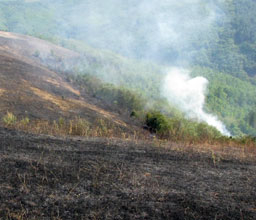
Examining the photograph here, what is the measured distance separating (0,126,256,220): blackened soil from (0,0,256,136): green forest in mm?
62408

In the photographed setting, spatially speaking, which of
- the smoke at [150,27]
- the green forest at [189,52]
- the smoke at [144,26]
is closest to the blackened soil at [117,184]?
the green forest at [189,52]

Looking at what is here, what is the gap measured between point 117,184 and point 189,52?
136m

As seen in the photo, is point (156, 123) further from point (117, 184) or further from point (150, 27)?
point (150, 27)

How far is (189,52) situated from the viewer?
447ft

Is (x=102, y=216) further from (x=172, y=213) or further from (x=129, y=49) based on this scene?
(x=129, y=49)

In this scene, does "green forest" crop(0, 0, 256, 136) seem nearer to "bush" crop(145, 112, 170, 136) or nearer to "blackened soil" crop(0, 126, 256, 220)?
"bush" crop(145, 112, 170, 136)

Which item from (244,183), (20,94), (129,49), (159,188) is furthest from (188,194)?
(129,49)

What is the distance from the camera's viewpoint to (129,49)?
432 ft

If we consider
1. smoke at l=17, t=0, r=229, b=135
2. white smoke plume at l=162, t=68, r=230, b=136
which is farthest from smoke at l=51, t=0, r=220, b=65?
white smoke plume at l=162, t=68, r=230, b=136

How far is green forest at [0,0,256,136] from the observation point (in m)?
85.2

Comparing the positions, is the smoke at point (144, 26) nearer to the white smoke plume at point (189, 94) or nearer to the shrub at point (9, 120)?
the white smoke plume at point (189, 94)

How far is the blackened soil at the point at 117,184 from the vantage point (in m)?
4.54

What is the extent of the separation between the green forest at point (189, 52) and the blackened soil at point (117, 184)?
6241 centimetres

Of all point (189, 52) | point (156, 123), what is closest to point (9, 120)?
point (156, 123)
